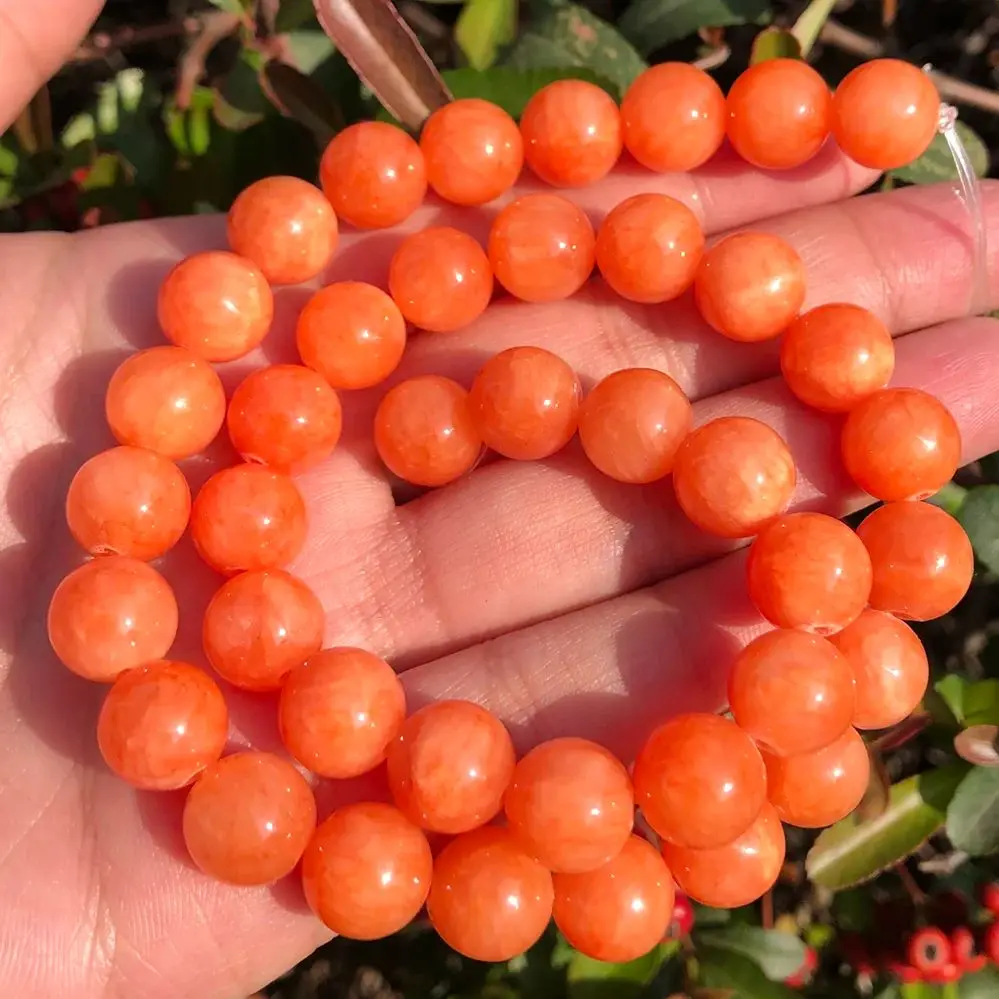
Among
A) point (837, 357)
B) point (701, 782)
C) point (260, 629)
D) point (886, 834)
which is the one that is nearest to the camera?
point (701, 782)

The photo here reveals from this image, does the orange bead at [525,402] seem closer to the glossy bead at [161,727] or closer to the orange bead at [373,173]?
the orange bead at [373,173]

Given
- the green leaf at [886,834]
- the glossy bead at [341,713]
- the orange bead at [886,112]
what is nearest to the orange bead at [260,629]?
the glossy bead at [341,713]

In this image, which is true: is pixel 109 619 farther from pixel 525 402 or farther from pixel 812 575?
pixel 812 575

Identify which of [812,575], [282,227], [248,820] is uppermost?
[282,227]

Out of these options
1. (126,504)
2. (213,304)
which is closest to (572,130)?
(213,304)

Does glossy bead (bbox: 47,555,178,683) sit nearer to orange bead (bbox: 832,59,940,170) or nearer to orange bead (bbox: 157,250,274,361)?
orange bead (bbox: 157,250,274,361)

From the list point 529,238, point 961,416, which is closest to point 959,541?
point 961,416

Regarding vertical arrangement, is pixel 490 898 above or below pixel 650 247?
below
